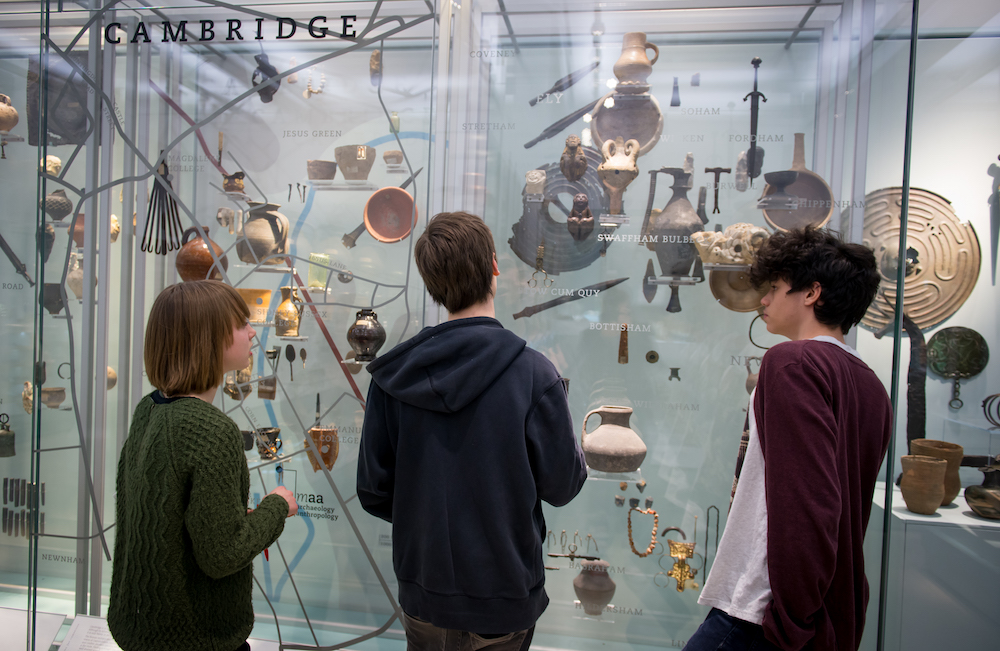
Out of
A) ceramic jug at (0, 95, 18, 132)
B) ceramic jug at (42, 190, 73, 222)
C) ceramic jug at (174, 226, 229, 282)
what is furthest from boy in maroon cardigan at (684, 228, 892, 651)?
ceramic jug at (0, 95, 18, 132)

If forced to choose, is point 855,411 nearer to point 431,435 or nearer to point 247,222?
point 431,435

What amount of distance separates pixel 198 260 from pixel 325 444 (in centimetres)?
103

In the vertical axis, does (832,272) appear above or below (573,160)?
below

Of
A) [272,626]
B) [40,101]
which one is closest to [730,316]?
[272,626]

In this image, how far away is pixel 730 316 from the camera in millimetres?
2494

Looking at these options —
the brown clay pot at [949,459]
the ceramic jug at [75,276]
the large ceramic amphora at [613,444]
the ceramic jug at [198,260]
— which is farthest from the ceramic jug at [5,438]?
the brown clay pot at [949,459]

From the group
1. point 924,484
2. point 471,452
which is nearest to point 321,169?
point 471,452

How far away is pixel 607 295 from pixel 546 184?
547mm

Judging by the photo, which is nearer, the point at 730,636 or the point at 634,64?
the point at 730,636

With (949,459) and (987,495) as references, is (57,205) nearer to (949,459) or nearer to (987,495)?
(949,459)

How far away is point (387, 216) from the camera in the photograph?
265 cm

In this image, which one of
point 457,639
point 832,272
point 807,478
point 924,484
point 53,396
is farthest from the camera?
point 53,396

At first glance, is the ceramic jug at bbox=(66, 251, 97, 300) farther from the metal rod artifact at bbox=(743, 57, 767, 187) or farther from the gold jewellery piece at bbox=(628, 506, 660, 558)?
the metal rod artifact at bbox=(743, 57, 767, 187)

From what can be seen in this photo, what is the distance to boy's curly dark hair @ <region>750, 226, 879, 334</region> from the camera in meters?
1.55
